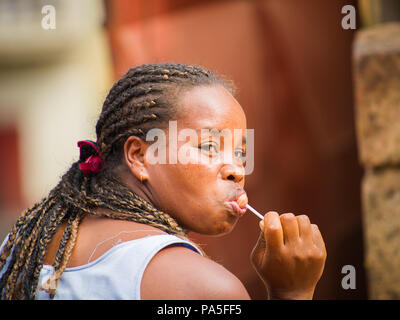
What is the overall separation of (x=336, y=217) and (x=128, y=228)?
212 centimetres

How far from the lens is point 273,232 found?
4.89 ft

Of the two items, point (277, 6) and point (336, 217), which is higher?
point (277, 6)

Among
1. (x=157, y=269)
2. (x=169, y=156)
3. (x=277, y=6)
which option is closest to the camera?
(x=157, y=269)

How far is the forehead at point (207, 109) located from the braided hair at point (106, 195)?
28 millimetres

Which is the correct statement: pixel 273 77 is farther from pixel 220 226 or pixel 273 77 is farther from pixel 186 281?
pixel 186 281

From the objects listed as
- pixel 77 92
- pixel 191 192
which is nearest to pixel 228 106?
pixel 191 192

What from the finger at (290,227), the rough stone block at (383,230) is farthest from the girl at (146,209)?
the rough stone block at (383,230)

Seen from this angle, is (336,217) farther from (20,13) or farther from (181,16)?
(20,13)

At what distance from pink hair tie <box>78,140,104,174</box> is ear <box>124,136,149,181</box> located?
0.36 feet

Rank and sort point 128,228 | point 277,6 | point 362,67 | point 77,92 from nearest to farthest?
1. point 128,228
2. point 362,67
3. point 277,6
4. point 77,92

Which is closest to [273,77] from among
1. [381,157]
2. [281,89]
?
[281,89]

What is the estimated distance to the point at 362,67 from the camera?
2705 millimetres

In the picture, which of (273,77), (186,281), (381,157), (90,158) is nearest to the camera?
(186,281)

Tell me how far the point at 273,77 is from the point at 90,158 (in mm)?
1842
